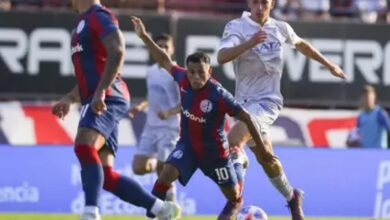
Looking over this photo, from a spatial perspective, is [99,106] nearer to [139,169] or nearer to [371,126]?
[139,169]

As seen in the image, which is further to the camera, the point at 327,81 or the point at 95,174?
the point at 327,81

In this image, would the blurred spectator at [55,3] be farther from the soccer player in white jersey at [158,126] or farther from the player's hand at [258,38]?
the player's hand at [258,38]

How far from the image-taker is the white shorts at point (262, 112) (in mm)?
12539

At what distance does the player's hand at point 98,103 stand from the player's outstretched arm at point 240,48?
1.88 metres

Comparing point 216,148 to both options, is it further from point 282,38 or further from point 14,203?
point 14,203

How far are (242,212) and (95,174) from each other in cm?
211

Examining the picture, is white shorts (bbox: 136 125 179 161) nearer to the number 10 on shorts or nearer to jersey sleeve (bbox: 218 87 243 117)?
the number 10 on shorts

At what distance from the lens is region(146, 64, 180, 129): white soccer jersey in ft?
56.1

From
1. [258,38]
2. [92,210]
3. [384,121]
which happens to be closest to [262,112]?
[258,38]

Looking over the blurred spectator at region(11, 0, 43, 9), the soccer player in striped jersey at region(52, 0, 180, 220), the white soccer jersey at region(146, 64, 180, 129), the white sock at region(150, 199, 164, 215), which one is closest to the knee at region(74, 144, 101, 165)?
the soccer player in striped jersey at region(52, 0, 180, 220)

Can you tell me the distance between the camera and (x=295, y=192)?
499 inches

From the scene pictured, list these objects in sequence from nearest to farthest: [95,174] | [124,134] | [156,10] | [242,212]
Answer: [95,174], [242,212], [124,134], [156,10]

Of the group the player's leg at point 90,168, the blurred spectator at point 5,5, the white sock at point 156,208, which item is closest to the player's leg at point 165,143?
the blurred spectator at point 5,5

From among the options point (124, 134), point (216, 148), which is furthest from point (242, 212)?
point (124, 134)
